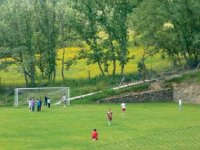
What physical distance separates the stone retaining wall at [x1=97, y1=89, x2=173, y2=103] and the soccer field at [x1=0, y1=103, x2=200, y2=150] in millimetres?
3230

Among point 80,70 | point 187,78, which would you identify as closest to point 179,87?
point 187,78

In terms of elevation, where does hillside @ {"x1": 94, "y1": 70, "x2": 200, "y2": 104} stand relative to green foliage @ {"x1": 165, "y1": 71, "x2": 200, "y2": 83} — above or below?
below

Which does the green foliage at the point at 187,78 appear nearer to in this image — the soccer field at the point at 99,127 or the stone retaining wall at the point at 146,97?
the stone retaining wall at the point at 146,97

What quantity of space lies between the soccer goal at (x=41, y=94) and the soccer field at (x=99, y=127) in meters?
3.98

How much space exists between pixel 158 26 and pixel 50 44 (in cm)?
1714

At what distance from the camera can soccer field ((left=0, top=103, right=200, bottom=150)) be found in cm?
3064

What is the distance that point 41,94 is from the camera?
7662 centimetres

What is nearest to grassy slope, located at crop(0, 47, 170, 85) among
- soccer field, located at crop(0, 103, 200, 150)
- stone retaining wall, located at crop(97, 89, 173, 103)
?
stone retaining wall, located at crop(97, 89, 173, 103)

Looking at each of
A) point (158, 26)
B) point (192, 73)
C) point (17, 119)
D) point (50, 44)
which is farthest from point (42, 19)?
point (17, 119)

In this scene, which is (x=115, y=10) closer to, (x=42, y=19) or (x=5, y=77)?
(x=42, y=19)

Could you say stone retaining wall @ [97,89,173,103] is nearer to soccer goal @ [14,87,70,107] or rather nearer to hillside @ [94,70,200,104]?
hillside @ [94,70,200,104]

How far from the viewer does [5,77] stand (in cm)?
9606

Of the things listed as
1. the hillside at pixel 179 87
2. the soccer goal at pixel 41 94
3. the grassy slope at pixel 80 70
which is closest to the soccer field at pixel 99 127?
the soccer goal at pixel 41 94

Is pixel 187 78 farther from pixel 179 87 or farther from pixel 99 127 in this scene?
pixel 99 127
